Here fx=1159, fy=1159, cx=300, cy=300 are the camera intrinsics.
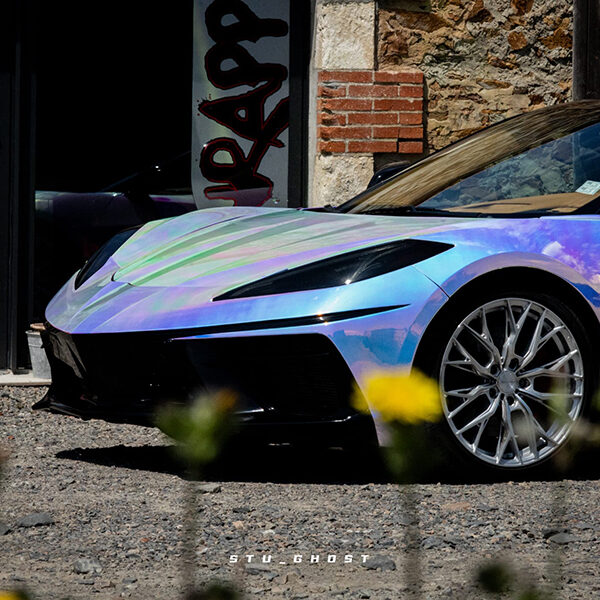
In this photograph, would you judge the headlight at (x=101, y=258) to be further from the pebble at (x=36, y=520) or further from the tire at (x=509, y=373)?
the tire at (x=509, y=373)

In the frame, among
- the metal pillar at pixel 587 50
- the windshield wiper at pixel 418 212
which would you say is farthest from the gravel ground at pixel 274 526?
the metal pillar at pixel 587 50

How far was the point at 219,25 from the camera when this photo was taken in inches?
293

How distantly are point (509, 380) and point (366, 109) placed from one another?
3.61 metres

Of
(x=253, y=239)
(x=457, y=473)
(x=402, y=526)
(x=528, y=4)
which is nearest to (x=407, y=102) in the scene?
(x=528, y=4)

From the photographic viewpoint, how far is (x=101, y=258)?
472 centimetres

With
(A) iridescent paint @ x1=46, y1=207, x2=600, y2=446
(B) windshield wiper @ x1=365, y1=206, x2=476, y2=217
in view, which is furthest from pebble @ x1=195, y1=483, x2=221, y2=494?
(B) windshield wiper @ x1=365, y1=206, x2=476, y2=217

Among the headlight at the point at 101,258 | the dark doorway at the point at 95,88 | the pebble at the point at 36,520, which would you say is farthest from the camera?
the dark doorway at the point at 95,88

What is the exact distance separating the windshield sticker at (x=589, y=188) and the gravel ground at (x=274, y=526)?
994 mm

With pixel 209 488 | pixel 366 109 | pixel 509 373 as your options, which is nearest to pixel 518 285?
pixel 509 373

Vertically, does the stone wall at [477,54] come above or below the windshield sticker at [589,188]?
above

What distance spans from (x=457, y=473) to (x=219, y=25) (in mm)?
4386

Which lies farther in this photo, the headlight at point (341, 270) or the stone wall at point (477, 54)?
the stone wall at point (477, 54)

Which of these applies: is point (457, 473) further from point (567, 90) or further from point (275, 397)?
point (567, 90)

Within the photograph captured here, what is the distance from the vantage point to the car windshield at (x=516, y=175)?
14.0 ft
